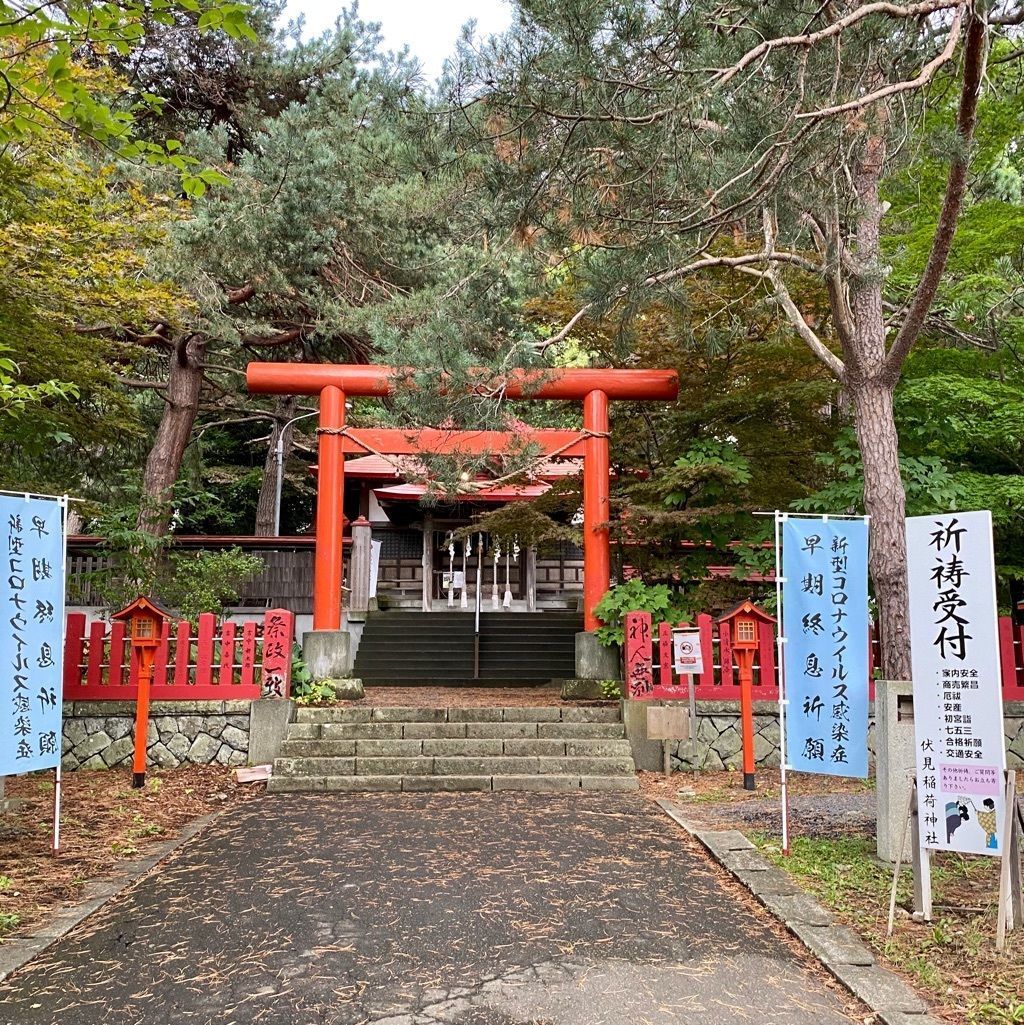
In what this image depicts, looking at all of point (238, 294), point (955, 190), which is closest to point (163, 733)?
point (238, 294)

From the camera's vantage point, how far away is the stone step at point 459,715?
8867 mm

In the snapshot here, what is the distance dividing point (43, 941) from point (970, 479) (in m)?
9.14

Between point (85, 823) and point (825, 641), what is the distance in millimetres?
5773

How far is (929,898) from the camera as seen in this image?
4199 mm

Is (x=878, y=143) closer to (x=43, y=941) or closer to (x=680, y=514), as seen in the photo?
(x=680, y=514)

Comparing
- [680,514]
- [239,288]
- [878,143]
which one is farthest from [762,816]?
[239,288]

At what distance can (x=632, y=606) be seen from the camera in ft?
33.1

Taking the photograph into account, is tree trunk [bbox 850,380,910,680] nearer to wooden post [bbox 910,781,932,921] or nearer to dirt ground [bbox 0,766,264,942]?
wooden post [bbox 910,781,932,921]

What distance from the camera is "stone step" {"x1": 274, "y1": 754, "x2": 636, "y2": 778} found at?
26.3 ft

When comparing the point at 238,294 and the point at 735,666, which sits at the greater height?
the point at 238,294

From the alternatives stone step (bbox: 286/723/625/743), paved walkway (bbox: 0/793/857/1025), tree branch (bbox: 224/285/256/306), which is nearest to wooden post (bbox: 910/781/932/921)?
paved walkway (bbox: 0/793/857/1025)

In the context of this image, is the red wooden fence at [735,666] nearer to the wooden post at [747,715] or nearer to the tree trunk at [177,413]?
the wooden post at [747,715]

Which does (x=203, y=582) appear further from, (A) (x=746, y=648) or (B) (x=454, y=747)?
(A) (x=746, y=648)

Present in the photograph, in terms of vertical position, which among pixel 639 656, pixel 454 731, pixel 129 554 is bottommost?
pixel 454 731
